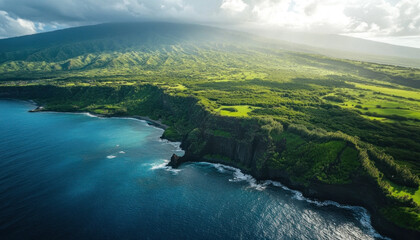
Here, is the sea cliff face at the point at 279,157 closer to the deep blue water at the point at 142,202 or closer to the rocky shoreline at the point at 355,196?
the rocky shoreline at the point at 355,196

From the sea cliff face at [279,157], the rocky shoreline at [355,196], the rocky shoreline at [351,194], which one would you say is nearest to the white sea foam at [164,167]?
the sea cliff face at [279,157]

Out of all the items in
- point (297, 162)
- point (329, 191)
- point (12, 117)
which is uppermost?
point (297, 162)

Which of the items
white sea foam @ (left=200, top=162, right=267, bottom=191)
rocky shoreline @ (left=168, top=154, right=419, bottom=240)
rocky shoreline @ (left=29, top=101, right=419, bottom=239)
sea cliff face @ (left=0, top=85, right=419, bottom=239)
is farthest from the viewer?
white sea foam @ (left=200, top=162, right=267, bottom=191)

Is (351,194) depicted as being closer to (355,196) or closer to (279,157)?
(355,196)

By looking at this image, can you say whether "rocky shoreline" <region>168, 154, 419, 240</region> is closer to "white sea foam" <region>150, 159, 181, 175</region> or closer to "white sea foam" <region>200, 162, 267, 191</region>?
"white sea foam" <region>200, 162, 267, 191</region>

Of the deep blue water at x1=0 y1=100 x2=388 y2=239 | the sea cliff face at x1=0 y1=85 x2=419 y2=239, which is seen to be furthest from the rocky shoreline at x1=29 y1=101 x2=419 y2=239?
the deep blue water at x1=0 y1=100 x2=388 y2=239

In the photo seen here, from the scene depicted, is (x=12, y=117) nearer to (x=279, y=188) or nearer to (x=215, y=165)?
(x=215, y=165)

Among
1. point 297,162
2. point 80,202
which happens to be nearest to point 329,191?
point 297,162

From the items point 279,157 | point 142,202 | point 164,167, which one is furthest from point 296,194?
point 164,167
